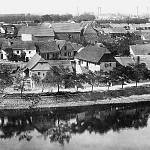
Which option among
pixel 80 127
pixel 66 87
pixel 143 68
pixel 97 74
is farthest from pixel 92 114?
pixel 143 68

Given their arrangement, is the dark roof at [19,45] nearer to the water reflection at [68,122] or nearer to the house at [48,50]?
the house at [48,50]

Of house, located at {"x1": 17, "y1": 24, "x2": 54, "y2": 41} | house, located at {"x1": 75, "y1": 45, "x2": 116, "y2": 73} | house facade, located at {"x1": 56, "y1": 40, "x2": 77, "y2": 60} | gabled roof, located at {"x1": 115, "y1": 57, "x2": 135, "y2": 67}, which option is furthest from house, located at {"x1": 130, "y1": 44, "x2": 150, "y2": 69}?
house, located at {"x1": 17, "y1": 24, "x2": 54, "y2": 41}

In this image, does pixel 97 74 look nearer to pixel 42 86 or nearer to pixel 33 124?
pixel 42 86

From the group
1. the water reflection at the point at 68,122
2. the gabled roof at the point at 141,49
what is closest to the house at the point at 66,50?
the gabled roof at the point at 141,49

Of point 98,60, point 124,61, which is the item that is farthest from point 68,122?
point 124,61

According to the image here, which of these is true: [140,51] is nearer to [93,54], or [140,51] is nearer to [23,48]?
[93,54]
